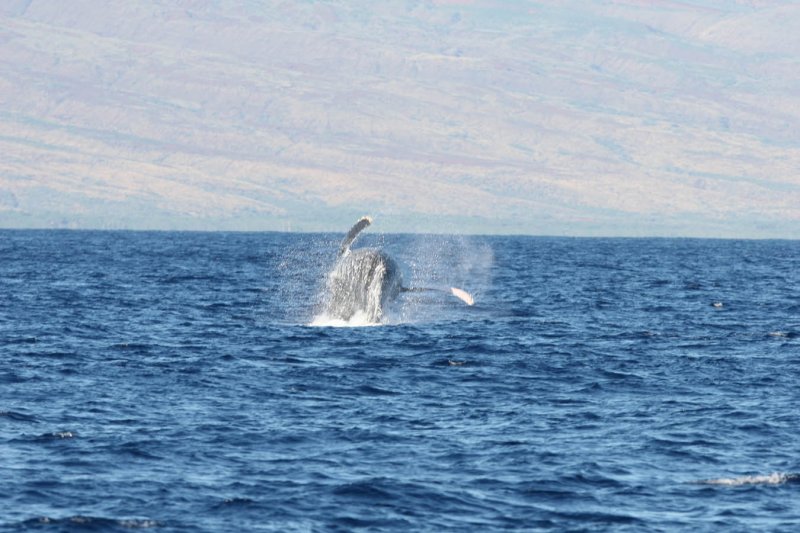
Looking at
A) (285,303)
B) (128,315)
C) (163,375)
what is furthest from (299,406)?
(285,303)

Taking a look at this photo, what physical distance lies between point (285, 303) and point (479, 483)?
3734 cm

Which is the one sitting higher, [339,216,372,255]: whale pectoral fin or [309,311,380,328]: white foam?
[339,216,372,255]: whale pectoral fin

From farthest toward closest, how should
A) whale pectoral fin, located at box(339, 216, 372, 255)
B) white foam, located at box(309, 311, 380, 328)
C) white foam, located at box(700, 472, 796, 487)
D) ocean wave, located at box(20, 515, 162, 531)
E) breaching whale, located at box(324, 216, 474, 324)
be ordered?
white foam, located at box(309, 311, 380, 328), breaching whale, located at box(324, 216, 474, 324), whale pectoral fin, located at box(339, 216, 372, 255), white foam, located at box(700, 472, 796, 487), ocean wave, located at box(20, 515, 162, 531)

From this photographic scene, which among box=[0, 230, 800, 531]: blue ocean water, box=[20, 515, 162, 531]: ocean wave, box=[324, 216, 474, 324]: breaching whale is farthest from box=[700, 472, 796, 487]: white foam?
box=[324, 216, 474, 324]: breaching whale

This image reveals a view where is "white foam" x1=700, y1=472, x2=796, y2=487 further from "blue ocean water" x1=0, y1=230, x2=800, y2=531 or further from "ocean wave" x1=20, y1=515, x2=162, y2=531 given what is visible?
"ocean wave" x1=20, y1=515, x2=162, y2=531

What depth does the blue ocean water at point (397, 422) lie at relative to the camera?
22016 mm

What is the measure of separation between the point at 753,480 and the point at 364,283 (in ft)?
72.9

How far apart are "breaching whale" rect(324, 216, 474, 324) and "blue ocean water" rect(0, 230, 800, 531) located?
1074mm

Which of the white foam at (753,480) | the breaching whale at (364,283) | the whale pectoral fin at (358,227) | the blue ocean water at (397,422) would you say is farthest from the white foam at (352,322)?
the white foam at (753,480)

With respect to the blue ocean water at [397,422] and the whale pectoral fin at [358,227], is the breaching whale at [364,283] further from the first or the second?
the blue ocean water at [397,422]

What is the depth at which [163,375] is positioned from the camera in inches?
1362

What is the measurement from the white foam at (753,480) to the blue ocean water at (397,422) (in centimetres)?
7

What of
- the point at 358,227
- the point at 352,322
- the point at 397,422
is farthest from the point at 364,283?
the point at 397,422

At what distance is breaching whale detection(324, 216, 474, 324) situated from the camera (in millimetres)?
43250
